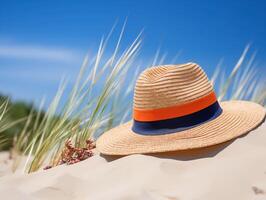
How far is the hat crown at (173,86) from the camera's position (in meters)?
1.96

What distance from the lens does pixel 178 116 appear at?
1.95 m

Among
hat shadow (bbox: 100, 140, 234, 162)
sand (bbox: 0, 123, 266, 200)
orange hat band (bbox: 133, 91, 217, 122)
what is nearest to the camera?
sand (bbox: 0, 123, 266, 200)

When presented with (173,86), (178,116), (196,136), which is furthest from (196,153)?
(173,86)

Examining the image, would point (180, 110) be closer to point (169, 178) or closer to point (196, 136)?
point (196, 136)

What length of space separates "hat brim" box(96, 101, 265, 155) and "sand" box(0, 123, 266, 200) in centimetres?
4

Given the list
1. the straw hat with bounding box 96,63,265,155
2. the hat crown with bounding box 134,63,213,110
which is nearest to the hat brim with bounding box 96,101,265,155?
the straw hat with bounding box 96,63,265,155

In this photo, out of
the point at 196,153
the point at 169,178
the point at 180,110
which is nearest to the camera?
the point at 169,178

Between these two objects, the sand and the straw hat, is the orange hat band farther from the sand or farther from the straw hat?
the sand

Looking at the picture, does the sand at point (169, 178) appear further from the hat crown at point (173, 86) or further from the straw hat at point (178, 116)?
the hat crown at point (173, 86)

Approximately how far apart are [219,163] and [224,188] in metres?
0.17

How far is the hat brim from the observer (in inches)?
72.4

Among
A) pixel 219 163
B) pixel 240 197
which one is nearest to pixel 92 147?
pixel 219 163

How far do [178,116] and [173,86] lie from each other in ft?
0.44

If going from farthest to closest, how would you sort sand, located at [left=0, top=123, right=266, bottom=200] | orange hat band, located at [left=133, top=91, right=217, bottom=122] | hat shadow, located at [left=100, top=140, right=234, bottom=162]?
orange hat band, located at [left=133, top=91, right=217, bottom=122]
hat shadow, located at [left=100, top=140, right=234, bottom=162]
sand, located at [left=0, top=123, right=266, bottom=200]
